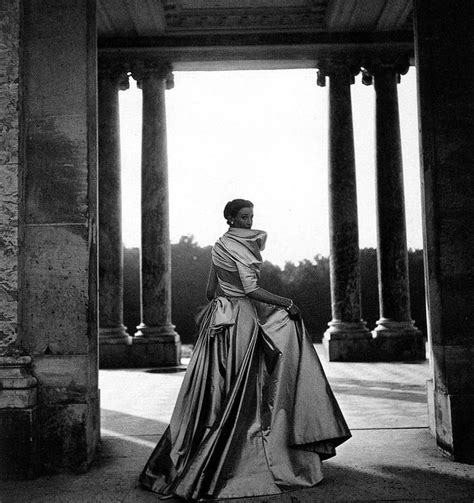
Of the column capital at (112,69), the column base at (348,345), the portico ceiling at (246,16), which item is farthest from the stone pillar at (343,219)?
the column capital at (112,69)

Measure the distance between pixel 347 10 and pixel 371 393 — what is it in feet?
44.4

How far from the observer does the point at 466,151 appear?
341 inches

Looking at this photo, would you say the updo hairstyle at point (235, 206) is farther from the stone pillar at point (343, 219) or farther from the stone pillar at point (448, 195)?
the stone pillar at point (343, 219)

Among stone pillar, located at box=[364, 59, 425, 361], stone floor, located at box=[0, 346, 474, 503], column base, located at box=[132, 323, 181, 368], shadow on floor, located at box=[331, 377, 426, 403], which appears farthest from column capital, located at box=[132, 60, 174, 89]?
shadow on floor, located at box=[331, 377, 426, 403]

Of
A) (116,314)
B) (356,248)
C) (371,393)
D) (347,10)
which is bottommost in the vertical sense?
(371,393)

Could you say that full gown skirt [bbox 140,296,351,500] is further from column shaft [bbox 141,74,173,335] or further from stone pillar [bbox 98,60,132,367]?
column shaft [bbox 141,74,173,335]

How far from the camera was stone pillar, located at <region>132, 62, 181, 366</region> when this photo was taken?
22.1 meters

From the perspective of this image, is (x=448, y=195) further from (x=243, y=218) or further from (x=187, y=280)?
(x=187, y=280)

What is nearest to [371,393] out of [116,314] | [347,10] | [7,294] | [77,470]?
[77,470]

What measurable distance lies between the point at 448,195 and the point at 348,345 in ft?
46.1

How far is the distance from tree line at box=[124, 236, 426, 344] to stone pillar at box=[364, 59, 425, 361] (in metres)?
21.3

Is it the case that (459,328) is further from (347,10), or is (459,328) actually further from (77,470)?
(347,10)

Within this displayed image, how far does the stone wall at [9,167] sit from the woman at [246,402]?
2.62 m

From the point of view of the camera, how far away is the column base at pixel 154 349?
2184 centimetres
